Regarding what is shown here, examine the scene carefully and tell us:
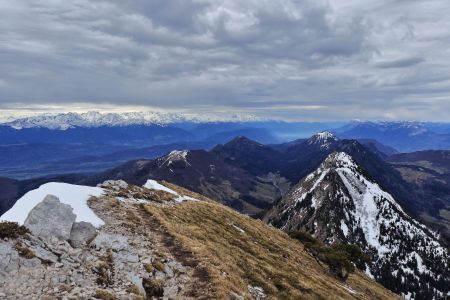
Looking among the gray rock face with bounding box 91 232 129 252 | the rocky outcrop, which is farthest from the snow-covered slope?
the gray rock face with bounding box 91 232 129 252

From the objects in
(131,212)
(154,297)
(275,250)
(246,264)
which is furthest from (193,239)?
(275,250)

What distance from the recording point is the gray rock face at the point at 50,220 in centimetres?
2920

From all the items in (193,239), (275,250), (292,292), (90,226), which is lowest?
(275,250)

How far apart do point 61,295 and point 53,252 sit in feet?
17.2

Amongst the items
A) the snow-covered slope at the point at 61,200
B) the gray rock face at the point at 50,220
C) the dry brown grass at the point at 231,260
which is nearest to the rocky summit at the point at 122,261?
the gray rock face at the point at 50,220

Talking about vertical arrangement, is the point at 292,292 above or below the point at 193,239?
below

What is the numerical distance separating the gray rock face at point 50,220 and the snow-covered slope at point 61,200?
1922 millimetres

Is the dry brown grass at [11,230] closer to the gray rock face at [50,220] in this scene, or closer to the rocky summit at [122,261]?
the rocky summit at [122,261]

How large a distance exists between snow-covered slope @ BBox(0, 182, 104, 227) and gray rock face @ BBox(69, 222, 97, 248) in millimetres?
2907

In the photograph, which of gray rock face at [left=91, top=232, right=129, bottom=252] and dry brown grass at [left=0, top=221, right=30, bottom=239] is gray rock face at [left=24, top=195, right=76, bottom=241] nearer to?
dry brown grass at [left=0, top=221, right=30, bottom=239]

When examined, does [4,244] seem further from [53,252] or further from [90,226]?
[90,226]

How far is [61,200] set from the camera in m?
39.9

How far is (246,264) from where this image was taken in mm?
38219

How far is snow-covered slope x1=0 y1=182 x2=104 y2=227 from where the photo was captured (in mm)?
34094
